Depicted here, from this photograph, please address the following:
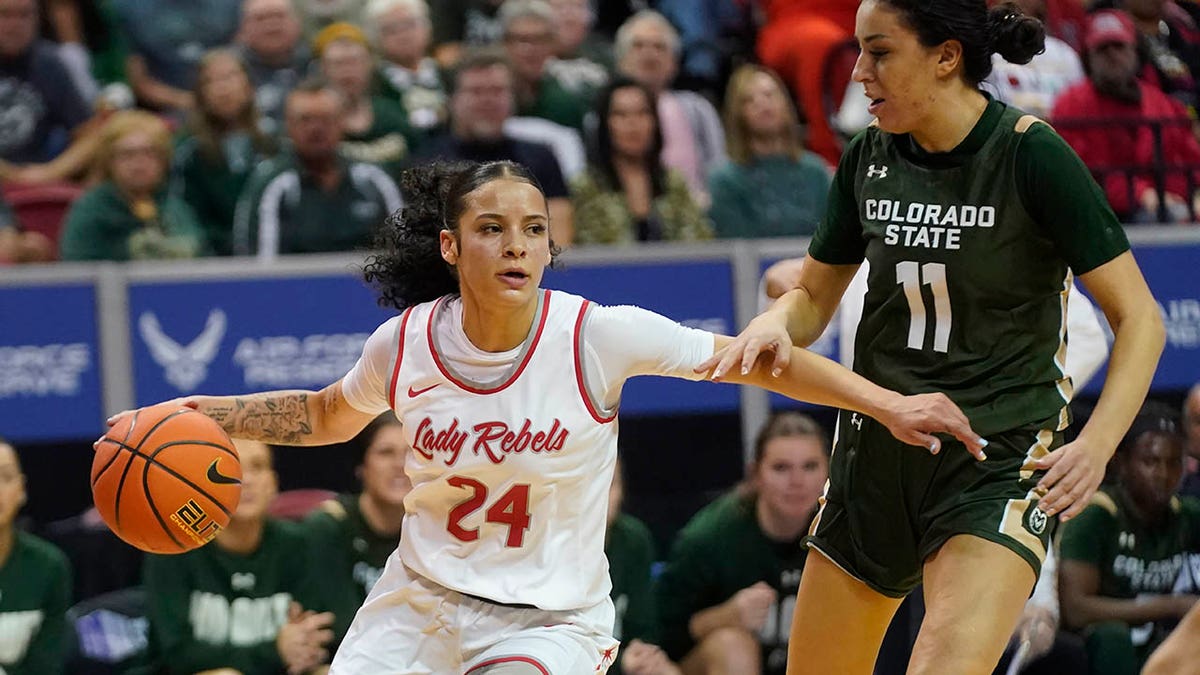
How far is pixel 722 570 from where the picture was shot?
658 centimetres

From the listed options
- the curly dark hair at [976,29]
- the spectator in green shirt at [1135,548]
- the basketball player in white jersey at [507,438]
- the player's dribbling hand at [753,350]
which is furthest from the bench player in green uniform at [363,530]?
the curly dark hair at [976,29]

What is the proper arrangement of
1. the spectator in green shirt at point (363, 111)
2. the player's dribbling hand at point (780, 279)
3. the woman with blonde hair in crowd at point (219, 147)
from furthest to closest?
the spectator in green shirt at point (363, 111) < the woman with blonde hair in crowd at point (219, 147) < the player's dribbling hand at point (780, 279)

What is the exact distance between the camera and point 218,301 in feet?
23.0

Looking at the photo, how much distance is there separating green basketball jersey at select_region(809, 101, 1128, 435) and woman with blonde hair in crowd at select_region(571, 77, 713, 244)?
4275mm

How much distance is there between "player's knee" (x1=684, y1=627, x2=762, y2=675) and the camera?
6.42 meters

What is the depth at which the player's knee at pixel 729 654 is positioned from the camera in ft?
21.1

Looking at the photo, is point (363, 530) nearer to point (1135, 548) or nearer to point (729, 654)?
point (729, 654)

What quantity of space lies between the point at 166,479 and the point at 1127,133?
20.0ft

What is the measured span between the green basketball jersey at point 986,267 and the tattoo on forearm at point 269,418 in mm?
1473

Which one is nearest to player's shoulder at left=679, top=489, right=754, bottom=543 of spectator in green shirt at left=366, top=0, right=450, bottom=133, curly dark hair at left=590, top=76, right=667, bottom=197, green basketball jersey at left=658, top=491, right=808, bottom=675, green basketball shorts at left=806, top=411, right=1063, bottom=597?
green basketball jersey at left=658, top=491, right=808, bottom=675

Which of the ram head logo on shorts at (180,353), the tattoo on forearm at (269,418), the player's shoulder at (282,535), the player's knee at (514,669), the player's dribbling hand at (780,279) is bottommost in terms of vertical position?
the player's shoulder at (282,535)

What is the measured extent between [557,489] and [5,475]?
316cm

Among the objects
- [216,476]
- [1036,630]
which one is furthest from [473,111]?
[216,476]

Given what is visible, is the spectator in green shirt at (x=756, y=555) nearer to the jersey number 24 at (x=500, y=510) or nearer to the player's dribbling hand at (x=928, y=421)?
the jersey number 24 at (x=500, y=510)
